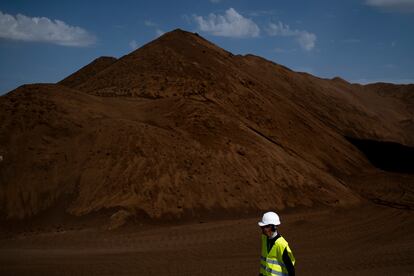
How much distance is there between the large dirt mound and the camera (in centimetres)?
1952

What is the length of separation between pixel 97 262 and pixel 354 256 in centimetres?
655

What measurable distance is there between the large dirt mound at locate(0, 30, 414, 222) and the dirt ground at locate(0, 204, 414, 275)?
1.79 m

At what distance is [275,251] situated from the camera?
6.15 m

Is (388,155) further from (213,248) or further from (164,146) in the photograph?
(213,248)

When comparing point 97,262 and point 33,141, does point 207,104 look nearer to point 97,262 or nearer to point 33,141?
point 33,141

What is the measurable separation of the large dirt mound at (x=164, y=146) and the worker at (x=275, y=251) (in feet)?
41.8

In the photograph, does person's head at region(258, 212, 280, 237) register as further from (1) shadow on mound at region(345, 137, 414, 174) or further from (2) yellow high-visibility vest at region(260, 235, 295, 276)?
(1) shadow on mound at region(345, 137, 414, 174)

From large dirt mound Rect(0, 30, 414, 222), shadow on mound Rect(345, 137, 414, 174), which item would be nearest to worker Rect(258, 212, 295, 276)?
large dirt mound Rect(0, 30, 414, 222)

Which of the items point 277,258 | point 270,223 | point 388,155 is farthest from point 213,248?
point 388,155

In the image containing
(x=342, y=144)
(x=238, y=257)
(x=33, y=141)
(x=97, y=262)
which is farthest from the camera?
(x=342, y=144)

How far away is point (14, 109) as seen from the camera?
75.2ft

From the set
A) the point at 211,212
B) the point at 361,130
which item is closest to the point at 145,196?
the point at 211,212

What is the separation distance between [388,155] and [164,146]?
908 inches

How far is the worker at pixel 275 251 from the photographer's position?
607 cm
